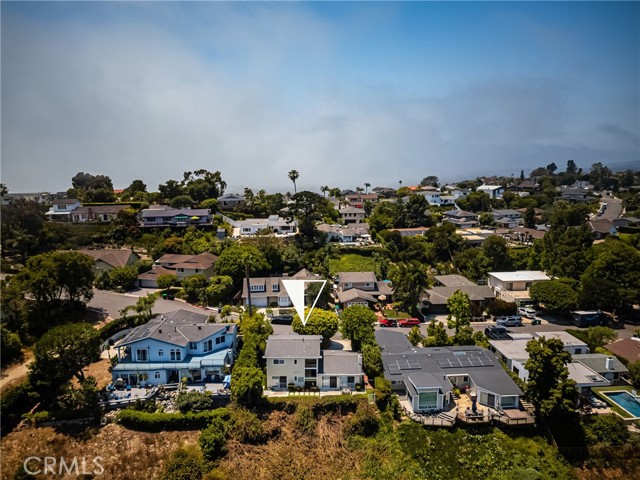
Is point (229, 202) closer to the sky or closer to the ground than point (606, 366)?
closer to the sky

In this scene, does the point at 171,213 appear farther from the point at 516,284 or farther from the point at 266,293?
the point at 516,284

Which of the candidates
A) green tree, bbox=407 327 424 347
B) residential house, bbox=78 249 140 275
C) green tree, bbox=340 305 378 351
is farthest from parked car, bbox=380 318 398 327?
residential house, bbox=78 249 140 275

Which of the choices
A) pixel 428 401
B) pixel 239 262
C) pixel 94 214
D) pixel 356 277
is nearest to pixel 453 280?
pixel 356 277

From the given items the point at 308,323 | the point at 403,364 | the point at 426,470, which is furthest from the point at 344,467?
the point at 308,323

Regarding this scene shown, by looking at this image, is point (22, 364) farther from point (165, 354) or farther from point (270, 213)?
point (270, 213)

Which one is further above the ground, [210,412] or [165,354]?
[165,354]

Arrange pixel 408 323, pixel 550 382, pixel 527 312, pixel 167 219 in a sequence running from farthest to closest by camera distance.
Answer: pixel 167 219
pixel 527 312
pixel 408 323
pixel 550 382

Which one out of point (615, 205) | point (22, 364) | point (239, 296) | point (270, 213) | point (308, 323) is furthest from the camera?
point (615, 205)
